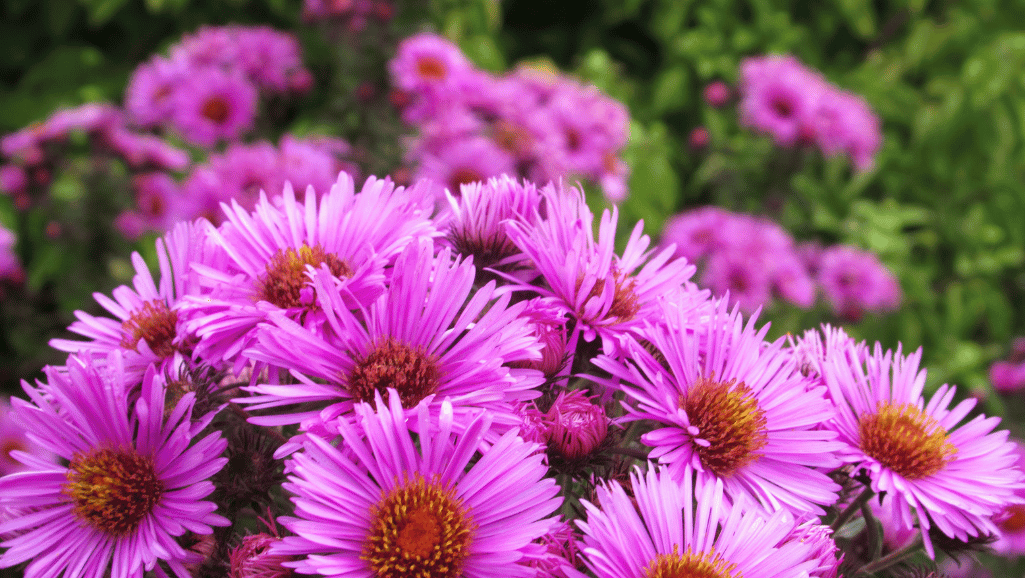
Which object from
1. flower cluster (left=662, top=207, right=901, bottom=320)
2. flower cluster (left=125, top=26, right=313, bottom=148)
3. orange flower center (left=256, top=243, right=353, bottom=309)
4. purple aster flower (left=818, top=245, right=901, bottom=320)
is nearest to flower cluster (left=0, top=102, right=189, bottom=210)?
flower cluster (left=125, top=26, right=313, bottom=148)

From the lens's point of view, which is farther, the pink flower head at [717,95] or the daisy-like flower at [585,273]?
the pink flower head at [717,95]

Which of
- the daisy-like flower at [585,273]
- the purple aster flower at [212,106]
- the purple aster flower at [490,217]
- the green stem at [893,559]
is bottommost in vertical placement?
the green stem at [893,559]

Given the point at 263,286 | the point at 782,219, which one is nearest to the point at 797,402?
the point at 263,286

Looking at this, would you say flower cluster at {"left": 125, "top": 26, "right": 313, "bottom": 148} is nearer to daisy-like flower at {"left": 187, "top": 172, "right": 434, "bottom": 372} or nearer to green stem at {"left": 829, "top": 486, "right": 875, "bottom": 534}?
daisy-like flower at {"left": 187, "top": 172, "right": 434, "bottom": 372}

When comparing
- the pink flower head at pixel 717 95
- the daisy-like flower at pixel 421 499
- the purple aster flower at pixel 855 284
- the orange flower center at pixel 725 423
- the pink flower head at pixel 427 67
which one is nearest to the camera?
the daisy-like flower at pixel 421 499

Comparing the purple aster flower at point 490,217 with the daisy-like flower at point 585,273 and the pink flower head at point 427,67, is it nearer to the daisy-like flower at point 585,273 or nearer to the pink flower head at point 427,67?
the daisy-like flower at point 585,273

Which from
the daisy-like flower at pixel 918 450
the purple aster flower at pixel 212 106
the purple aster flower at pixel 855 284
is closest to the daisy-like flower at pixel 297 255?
the daisy-like flower at pixel 918 450
